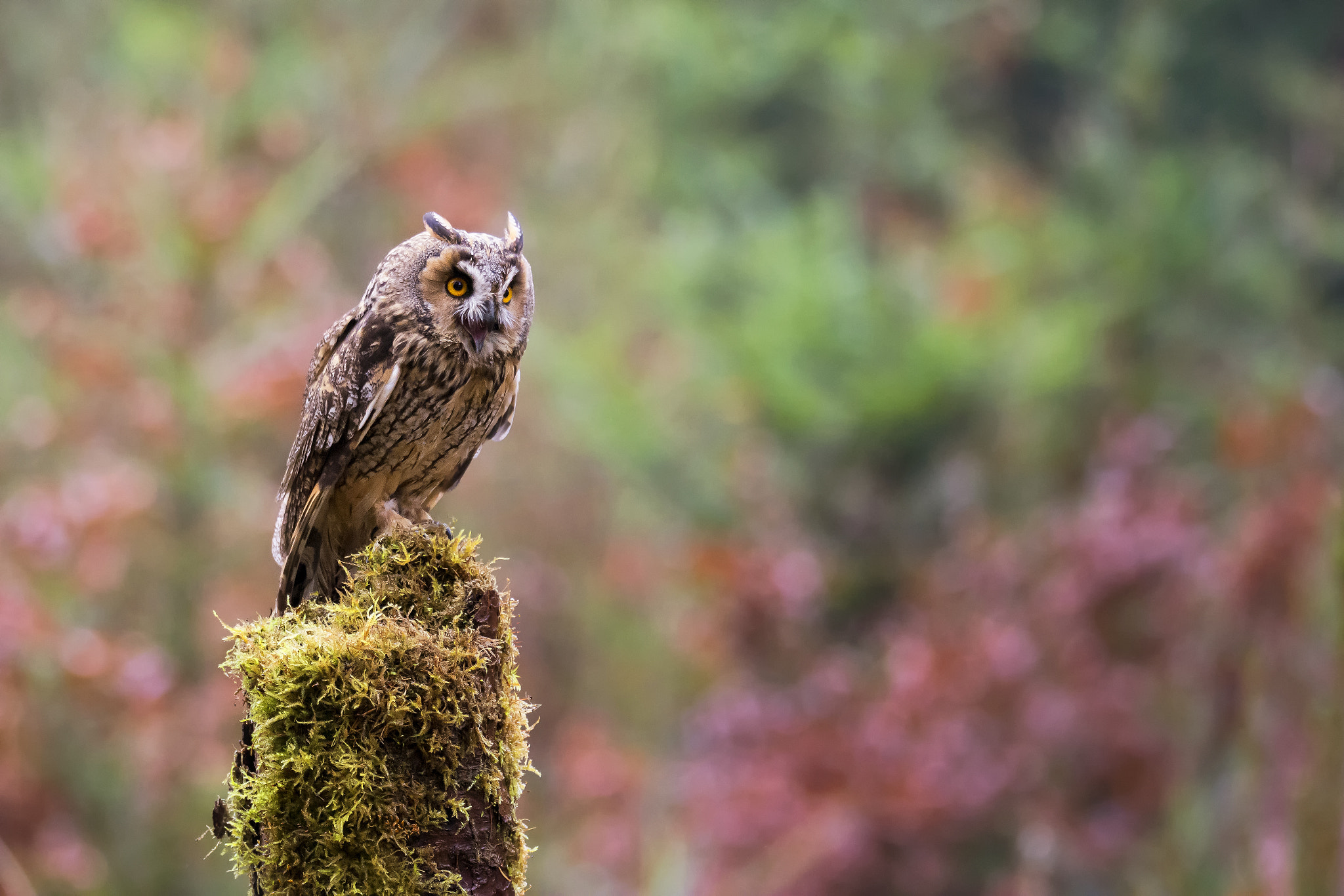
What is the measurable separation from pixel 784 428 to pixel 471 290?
4.94 m

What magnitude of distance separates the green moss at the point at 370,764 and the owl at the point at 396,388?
2.64ft

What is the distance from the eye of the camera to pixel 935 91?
9.58 metres

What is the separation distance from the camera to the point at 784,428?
779 cm

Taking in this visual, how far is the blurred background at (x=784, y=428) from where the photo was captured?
655 centimetres

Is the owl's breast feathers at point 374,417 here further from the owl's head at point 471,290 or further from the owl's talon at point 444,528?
the owl's talon at point 444,528

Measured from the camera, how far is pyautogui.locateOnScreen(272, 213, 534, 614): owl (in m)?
2.98

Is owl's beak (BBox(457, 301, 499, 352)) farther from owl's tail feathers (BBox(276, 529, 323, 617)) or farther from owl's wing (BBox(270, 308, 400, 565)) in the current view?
owl's tail feathers (BBox(276, 529, 323, 617))

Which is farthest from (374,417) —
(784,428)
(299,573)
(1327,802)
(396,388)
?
(784,428)

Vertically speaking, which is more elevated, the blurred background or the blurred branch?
the blurred background

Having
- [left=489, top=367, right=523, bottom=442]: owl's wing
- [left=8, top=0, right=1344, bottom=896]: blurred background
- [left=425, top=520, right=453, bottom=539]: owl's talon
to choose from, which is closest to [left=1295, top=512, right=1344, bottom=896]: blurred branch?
[left=8, top=0, right=1344, bottom=896]: blurred background

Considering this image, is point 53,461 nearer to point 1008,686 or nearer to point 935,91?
point 1008,686

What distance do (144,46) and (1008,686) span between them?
6819 millimetres

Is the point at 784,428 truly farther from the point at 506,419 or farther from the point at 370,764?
the point at 370,764

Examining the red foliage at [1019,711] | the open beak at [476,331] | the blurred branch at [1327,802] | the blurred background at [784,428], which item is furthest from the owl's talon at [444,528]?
the red foliage at [1019,711]
